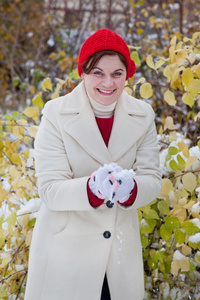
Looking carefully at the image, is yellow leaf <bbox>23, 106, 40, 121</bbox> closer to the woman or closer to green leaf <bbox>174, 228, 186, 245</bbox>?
the woman

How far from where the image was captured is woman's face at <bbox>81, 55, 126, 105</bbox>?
156 centimetres

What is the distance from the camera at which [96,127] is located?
163 cm

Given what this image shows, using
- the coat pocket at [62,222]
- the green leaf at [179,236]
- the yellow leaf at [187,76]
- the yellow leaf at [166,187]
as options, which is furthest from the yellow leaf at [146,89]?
the coat pocket at [62,222]

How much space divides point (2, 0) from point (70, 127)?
19.2 ft

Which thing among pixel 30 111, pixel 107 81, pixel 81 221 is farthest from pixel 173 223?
pixel 30 111

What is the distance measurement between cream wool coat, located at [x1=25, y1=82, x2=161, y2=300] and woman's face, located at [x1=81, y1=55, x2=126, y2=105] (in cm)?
7

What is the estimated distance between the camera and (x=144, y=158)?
1659 millimetres

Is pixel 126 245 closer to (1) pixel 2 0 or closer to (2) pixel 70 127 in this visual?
(2) pixel 70 127

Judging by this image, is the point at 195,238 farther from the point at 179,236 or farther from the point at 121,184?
the point at 121,184

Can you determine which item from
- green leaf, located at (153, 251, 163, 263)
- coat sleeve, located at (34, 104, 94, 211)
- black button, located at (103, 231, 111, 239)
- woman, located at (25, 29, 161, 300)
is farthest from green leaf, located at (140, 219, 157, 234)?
coat sleeve, located at (34, 104, 94, 211)

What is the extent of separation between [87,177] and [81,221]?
0.19m

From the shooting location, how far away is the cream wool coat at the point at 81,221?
1.59m

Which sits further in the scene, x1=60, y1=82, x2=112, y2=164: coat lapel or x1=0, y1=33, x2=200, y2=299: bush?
x1=0, y1=33, x2=200, y2=299: bush

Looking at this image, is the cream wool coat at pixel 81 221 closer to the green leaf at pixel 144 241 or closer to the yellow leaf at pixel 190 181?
the yellow leaf at pixel 190 181
